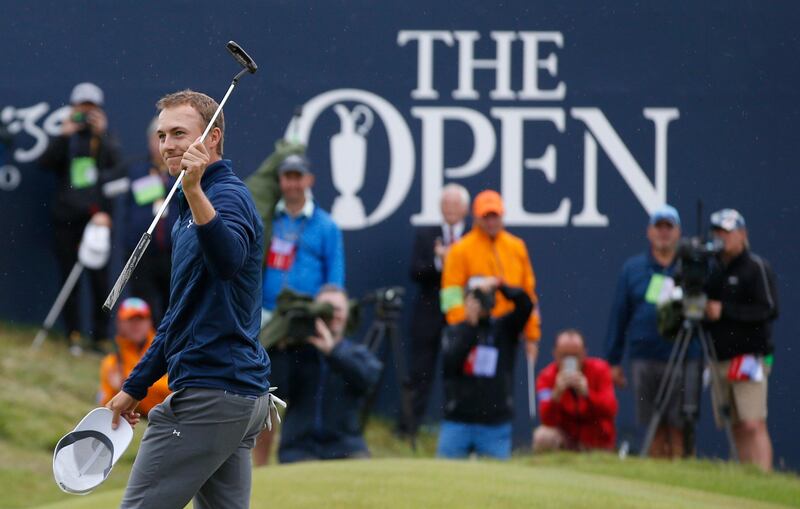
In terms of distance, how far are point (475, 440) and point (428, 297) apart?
1.83 metres

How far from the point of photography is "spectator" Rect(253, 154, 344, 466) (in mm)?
10836

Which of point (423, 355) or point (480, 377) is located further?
point (423, 355)

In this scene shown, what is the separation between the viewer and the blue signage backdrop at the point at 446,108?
12.6 metres

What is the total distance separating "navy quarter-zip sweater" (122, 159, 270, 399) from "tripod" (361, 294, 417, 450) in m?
6.73

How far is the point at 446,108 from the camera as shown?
500 inches

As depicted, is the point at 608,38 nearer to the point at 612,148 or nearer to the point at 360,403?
the point at 612,148

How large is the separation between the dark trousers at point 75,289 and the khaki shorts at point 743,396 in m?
4.86

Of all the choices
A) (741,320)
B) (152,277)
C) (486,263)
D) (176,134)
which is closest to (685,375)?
(741,320)

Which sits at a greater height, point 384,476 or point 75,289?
point 75,289

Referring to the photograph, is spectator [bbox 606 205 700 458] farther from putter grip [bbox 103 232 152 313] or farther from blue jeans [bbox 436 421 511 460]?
putter grip [bbox 103 232 152 313]

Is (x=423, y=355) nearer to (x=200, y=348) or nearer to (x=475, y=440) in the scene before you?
(x=475, y=440)

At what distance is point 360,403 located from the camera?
10109 millimetres

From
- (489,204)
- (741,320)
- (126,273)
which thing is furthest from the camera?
(489,204)

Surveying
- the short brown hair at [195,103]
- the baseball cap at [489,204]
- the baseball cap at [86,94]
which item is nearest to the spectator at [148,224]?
the baseball cap at [86,94]
